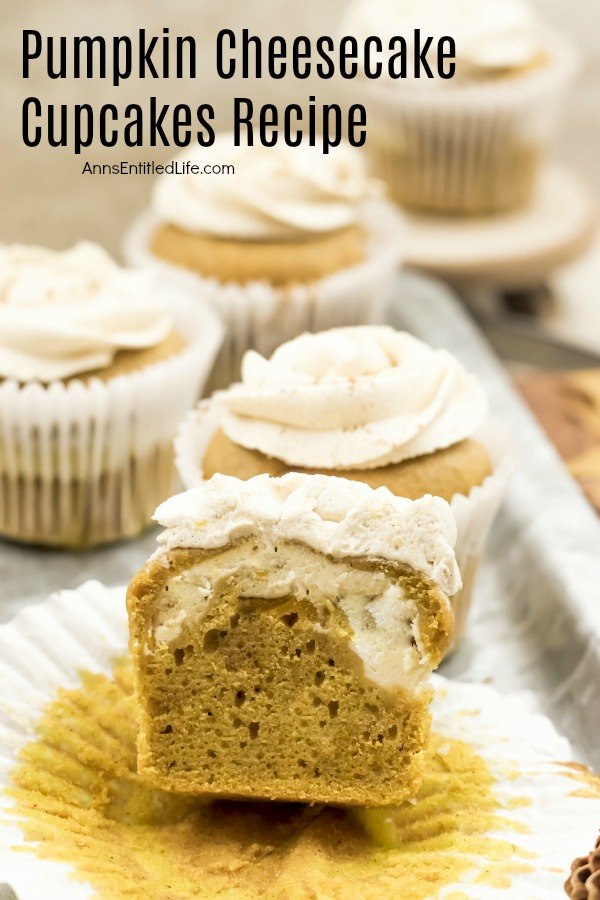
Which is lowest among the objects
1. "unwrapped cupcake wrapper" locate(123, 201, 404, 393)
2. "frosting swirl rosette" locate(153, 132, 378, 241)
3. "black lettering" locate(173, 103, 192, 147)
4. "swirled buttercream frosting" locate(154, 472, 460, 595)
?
"black lettering" locate(173, 103, 192, 147)

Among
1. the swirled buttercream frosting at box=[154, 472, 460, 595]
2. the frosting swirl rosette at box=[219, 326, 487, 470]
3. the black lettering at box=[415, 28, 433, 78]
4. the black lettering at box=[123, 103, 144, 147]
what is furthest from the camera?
the black lettering at box=[123, 103, 144, 147]

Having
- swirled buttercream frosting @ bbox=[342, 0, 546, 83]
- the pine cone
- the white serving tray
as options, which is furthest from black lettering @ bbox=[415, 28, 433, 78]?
the pine cone

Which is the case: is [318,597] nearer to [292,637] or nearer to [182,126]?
[292,637]

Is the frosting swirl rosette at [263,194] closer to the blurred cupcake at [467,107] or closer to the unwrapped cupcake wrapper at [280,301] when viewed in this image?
the unwrapped cupcake wrapper at [280,301]

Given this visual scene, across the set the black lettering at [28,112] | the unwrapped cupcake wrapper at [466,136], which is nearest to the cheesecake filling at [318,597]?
the unwrapped cupcake wrapper at [466,136]

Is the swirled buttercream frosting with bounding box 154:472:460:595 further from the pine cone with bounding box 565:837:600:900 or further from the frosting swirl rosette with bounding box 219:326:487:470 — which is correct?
the frosting swirl rosette with bounding box 219:326:487:470

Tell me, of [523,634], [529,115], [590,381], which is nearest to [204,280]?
[590,381]
